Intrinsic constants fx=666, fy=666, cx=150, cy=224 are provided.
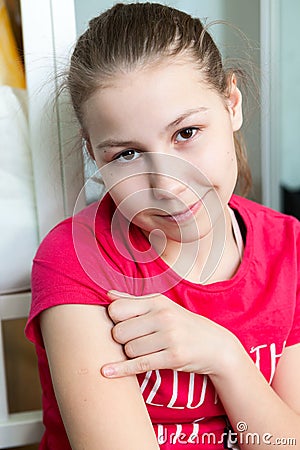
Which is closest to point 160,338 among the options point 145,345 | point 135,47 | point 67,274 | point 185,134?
point 145,345

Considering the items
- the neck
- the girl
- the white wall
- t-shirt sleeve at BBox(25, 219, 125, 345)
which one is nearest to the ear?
the girl

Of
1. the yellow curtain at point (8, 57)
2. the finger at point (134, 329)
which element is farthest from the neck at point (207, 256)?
the yellow curtain at point (8, 57)

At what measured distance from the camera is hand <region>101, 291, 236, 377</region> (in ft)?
2.60

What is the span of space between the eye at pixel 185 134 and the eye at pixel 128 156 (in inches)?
2.0

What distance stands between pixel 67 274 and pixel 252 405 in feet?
0.94

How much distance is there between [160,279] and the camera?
874 millimetres

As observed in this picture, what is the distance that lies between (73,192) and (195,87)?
0.97 feet

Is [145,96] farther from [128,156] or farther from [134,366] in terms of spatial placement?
[134,366]

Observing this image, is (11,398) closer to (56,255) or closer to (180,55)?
(56,255)

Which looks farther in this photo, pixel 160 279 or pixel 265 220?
pixel 265 220

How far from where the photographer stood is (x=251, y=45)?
112 centimetres

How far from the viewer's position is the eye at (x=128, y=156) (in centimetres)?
80

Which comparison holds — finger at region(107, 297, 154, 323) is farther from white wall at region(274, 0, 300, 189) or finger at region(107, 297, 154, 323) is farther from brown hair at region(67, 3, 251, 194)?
white wall at region(274, 0, 300, 189)

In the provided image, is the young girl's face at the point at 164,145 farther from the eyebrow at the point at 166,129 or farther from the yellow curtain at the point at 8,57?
the yellow curtain at the point at 8,57
